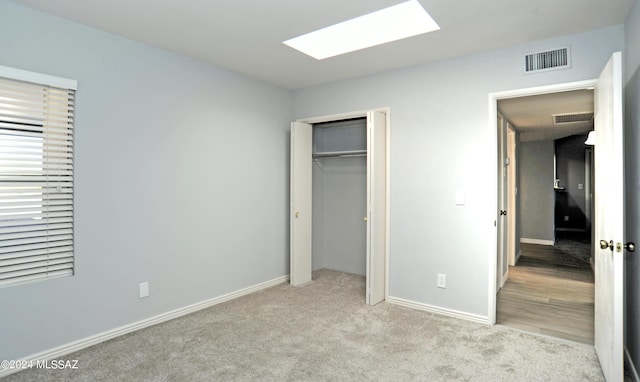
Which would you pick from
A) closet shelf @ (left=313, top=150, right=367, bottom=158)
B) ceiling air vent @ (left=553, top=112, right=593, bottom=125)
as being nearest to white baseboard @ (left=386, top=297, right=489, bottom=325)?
closet shelf @ (left=313, top=150, right=367, bottom=158)

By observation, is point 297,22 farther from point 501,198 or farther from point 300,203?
point 501,198

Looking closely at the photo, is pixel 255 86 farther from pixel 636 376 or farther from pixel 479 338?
pixel 636 376

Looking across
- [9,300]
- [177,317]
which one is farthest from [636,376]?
[9,300]

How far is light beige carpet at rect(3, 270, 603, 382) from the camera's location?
7.78 ft

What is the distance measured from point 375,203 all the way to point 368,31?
1.65 meters

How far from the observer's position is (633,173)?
90.4 inches

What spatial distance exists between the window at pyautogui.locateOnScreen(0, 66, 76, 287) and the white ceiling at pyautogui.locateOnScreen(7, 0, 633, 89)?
58 cm

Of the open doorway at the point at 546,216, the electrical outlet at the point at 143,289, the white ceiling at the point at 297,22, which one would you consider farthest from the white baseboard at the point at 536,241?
the electrical outlet at the point at 143,289

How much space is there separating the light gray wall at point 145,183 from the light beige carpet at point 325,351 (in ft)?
1.05

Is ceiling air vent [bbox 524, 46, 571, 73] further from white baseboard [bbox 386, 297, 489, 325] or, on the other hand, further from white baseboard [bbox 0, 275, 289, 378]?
white baseboard [bbox 0, 275, 289, 378]

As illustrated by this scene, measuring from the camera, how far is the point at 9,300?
2.40 m

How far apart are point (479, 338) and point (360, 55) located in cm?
269

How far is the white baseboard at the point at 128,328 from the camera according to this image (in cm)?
254

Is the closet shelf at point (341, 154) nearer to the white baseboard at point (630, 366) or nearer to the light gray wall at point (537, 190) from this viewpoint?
the white baseboard at point (630, 366)
